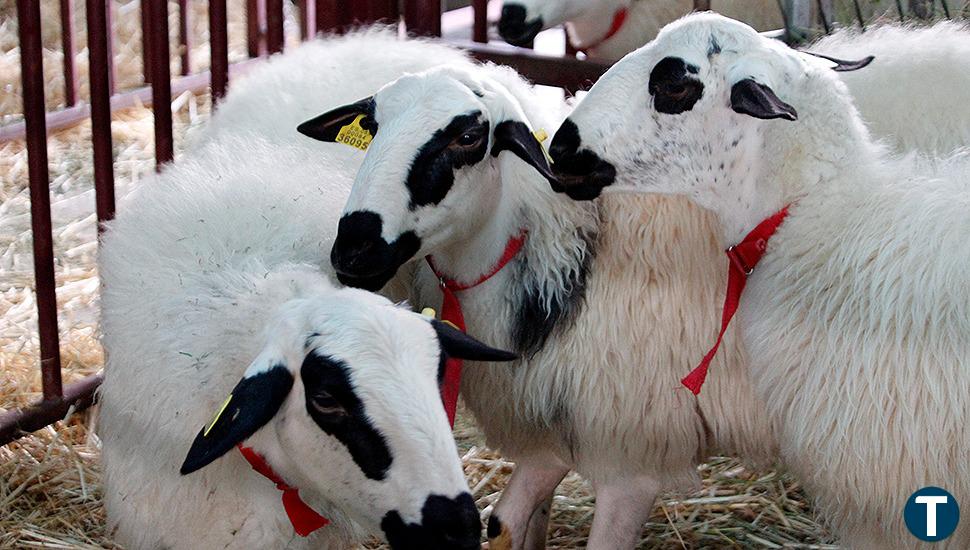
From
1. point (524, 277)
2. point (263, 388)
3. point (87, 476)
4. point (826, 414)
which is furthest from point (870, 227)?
point (87, 476)

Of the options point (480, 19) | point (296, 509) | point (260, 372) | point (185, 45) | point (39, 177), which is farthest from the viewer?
point (185, 45)

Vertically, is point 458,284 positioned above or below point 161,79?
below

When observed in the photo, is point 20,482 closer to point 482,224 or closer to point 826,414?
point 482,224

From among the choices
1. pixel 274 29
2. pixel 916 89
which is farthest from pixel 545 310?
pixel 274 29

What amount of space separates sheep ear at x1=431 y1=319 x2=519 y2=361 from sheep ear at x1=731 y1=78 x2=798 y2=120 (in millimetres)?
796

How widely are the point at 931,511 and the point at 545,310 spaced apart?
1048 mm

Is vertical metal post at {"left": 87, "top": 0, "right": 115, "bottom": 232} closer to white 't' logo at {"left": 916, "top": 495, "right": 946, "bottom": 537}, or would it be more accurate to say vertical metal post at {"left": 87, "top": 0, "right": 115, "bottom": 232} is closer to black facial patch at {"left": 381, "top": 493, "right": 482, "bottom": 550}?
black facial patch at {"left": 381, "top": 493, "right": 482, "bottom": 550}

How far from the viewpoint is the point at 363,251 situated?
289 centimetres

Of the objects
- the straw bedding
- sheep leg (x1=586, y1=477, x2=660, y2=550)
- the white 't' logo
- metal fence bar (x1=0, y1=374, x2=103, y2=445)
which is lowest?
the straw bedding

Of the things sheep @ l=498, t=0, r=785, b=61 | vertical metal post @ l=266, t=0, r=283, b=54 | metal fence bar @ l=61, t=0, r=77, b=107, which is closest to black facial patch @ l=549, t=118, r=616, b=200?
vertical metal post @ l=266, t=0, r=283, b=54

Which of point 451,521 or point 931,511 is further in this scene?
point 931,511

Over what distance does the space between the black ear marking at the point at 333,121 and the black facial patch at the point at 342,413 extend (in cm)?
101

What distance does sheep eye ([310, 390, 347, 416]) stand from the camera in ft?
7.78

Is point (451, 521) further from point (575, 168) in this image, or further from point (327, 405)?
point (575, 168)
